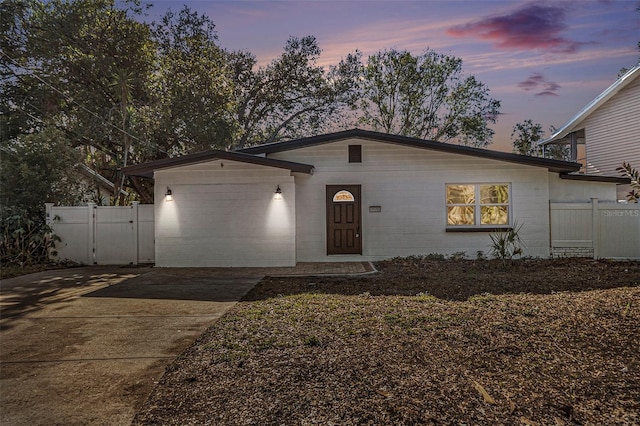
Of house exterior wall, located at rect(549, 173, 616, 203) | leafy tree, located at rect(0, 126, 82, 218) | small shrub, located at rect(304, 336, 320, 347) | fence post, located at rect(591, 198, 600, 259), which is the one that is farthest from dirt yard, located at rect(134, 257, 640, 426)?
leafy tree, located at rect(0, 126, 82, 218)

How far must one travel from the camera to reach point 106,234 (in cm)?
1103

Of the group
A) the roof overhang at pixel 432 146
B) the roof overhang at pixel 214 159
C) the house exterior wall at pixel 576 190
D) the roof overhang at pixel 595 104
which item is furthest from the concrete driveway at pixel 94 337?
the roof overhang at pixel 595 104

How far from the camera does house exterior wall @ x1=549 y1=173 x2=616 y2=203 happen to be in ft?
38.0

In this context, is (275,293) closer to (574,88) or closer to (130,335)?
(130,335)

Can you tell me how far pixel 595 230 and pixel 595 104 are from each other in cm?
713

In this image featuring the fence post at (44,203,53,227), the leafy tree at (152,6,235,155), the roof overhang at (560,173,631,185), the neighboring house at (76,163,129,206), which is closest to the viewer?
the fence post at (44,203,53,227)

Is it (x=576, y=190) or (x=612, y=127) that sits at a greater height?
(x=612, y=127)

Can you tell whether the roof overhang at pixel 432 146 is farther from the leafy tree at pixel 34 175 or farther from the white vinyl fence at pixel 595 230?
the leafy tree at pixel 34 175

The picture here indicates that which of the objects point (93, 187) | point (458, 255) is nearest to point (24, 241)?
point (93, 187)

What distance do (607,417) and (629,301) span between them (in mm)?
3552

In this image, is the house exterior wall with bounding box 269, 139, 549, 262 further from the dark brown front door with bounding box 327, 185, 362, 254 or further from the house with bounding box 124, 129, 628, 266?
the dark brown front door with bounding box 327, 185, 362, 254

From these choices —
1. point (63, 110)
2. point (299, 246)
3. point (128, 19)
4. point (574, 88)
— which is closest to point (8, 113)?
point (63, 110)

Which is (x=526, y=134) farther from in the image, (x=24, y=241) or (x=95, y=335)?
(x=95, y=335)

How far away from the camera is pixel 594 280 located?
24.8 feet
